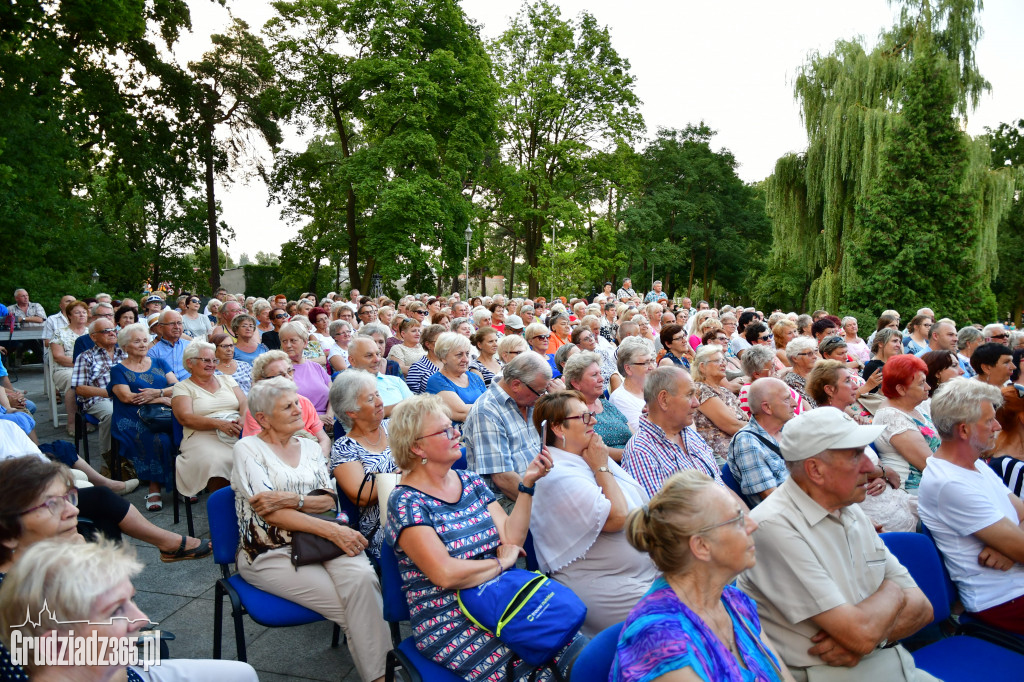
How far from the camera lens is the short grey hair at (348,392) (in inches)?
133

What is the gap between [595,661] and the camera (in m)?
1.81

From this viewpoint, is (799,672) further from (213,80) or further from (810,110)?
(213,80)

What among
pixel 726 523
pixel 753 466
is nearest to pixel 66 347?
pixel 753 466

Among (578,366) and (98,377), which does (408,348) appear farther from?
(578,366)

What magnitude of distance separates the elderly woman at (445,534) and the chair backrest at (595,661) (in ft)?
1.51

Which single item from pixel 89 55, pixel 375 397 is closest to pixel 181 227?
pixel 89 55

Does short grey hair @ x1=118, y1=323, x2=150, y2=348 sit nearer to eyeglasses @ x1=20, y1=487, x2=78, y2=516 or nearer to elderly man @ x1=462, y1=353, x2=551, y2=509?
elderly man @ x1=462, y1=353, x2=551, y2=509

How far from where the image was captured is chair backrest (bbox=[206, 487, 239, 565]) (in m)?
2.86

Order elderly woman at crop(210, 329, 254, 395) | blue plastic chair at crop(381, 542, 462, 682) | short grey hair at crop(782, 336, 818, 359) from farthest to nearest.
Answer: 1. short grey hair at crop(782, 336, 818, 359)
2. elderly woman at crop(210, 329, 254, 395)
3. blue plastic chair at crop(381, 542, 462, 682)

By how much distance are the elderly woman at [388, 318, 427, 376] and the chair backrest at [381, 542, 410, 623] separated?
3.88 m

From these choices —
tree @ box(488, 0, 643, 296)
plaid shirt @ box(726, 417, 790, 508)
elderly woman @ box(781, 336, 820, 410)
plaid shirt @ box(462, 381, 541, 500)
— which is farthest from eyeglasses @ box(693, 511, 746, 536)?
tree @ box(488, 0, 643, 296)

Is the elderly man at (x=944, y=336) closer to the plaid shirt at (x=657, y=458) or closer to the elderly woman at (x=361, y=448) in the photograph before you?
the plaid shirt at (x=657, y=458)

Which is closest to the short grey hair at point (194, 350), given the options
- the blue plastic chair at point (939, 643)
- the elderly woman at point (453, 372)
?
the elderly woman at point (453, 372)

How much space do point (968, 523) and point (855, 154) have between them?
17.3 meters
